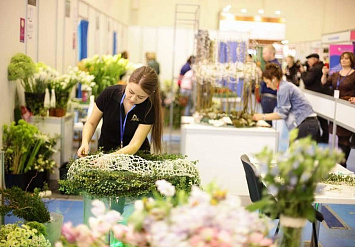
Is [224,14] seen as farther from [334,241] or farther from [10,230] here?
[10,230]

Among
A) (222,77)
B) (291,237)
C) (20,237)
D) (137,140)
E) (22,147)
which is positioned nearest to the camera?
(291,237)

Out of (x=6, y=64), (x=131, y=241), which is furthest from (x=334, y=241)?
(x=131, y=241)

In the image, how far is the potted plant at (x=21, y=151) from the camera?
6137 mm

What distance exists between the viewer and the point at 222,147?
6.90 metres

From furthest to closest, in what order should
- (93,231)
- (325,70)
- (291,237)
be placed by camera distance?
1. (325,70)
2. (291,237)
3. (93,231)

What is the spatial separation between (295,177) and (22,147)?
15.2ft

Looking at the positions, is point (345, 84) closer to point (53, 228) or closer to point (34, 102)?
point (34, 102)

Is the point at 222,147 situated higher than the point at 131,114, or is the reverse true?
the point at 131,114

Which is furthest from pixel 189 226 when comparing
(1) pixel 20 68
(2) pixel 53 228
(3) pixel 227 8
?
(3) pixel 227 8

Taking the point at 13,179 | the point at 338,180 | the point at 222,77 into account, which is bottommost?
the point at 13,179

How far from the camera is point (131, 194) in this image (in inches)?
129

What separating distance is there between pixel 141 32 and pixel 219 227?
54.5ft

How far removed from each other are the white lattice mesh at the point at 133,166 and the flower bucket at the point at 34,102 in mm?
3615

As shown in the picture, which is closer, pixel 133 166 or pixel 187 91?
pixel 133 166
